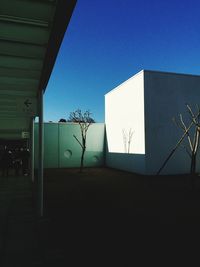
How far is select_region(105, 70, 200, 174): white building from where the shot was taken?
15570mm

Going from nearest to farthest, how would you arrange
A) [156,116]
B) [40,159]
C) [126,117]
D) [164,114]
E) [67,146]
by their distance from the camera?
1. [40,159]
2. [156,116]
3. [164,114]
4. [126,117]
5. [67,146]

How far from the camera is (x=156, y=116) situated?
15.8m

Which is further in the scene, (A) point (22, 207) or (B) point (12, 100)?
(B) point (12, 100)

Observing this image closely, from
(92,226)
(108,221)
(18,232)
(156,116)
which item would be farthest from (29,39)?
(156,116)

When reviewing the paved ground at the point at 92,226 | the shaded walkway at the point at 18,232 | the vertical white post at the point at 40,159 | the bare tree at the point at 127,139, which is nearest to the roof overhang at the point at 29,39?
the vertical white post at the point at 40,159

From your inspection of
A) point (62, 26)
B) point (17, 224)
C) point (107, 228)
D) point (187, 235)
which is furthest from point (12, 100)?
point (187, 235)

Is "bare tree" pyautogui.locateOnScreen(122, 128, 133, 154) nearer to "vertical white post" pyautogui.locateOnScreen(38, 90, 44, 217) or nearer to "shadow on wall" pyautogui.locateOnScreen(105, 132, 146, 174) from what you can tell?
"shadow on wall" pyautogui.locateOnScreen(105, 132, 146, 174)

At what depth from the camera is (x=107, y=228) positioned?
5543 millimetres

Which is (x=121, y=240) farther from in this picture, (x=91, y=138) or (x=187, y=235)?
(x=91, y=138)

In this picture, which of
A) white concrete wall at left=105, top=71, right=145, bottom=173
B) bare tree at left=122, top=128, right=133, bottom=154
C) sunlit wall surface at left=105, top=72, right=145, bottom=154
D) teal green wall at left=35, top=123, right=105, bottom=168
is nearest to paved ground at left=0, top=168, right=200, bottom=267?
white concrete wall at left=105, top=71, right=145, bottom=173

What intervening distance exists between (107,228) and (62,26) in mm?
3788

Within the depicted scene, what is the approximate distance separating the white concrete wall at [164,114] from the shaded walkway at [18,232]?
339 inches

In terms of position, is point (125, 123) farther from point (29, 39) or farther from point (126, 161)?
point (29, 39)

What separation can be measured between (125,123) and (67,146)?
5272 millimetres
